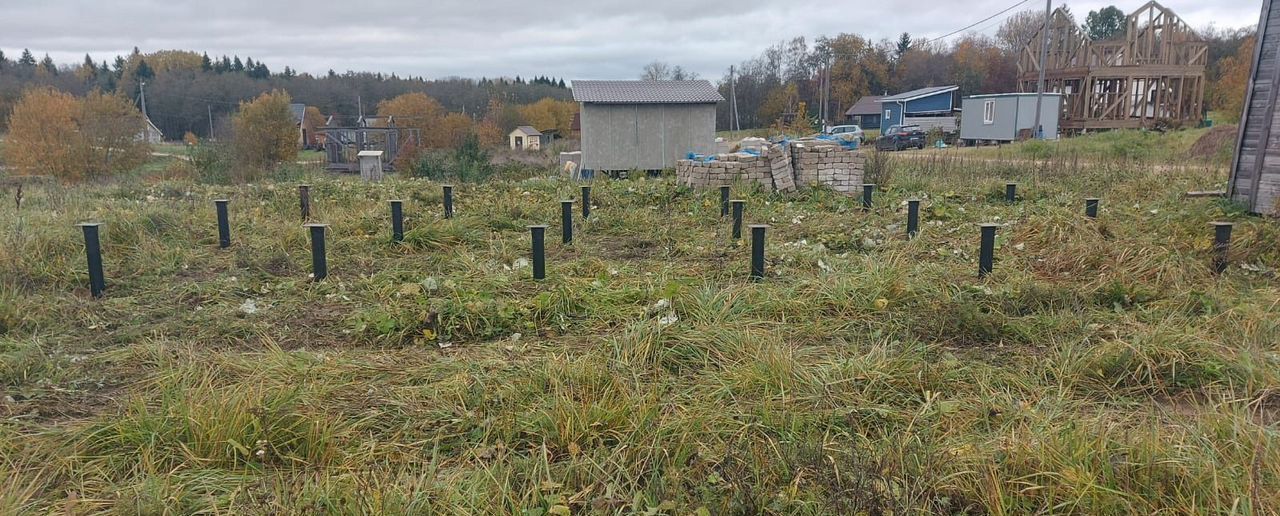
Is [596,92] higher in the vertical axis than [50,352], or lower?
higher

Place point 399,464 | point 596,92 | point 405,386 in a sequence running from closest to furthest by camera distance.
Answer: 1. point 399,464
2. point 405,386
3. point 596,92

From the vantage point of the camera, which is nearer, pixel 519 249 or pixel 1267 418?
pixel 1267 418

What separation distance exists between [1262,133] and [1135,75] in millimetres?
27442

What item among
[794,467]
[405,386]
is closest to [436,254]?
[405,386]

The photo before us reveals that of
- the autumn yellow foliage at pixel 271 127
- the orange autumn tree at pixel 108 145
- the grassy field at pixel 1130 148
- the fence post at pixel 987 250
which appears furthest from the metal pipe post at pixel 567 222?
the orange autumn tree at pixel 108 145

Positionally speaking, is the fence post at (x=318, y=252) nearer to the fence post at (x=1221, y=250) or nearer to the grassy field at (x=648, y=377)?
the grassy field at (x=648, y=377)

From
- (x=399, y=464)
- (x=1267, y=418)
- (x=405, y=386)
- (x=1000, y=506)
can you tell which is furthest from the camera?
(x=405, y=386)

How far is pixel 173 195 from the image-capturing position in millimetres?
11891

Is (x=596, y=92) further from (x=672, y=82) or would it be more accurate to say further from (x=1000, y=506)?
(x=1000, y=506)

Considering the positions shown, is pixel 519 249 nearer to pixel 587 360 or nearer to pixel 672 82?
pixel 587 360

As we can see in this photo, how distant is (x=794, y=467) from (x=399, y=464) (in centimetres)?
155

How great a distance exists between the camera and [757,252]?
19.8ft

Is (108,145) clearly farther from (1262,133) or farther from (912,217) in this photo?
(1262,133)

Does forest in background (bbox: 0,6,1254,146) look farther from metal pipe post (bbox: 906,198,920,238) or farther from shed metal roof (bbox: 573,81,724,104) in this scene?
metal pipe post (bbox: 906,198,920,238)
